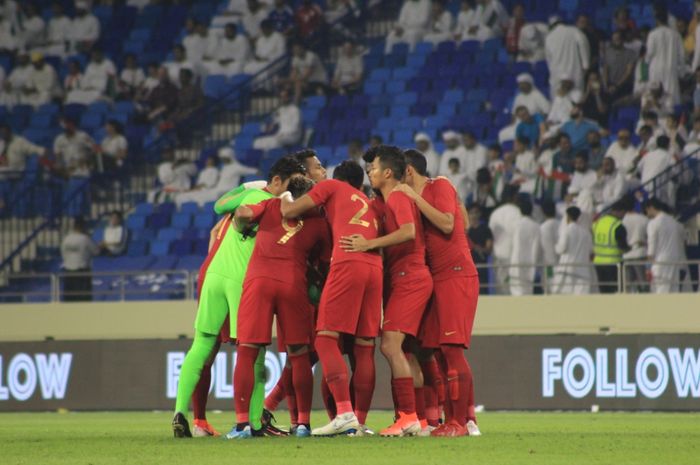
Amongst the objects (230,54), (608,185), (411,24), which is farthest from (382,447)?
(230,54)

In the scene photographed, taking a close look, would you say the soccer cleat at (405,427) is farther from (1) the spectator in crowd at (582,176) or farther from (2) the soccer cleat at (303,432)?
(1) the spectator in crowd at (582,176)

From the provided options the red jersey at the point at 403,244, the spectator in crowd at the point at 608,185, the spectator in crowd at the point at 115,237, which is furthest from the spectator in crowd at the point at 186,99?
the red jersey at the point at 403,244

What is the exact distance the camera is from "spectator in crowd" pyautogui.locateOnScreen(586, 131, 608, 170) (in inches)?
757

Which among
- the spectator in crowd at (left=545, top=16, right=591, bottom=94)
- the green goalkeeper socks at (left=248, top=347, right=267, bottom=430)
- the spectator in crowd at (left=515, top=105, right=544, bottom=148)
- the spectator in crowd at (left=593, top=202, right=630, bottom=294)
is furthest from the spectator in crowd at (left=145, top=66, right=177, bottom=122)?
the green goalkeeper socks at (left=248, top=347, right=267, bottom=430)

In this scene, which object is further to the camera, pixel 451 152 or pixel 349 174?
pixel 451 152

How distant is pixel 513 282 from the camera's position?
727 inches

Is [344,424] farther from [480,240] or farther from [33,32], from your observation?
[33,32]

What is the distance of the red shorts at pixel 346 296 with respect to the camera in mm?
10078

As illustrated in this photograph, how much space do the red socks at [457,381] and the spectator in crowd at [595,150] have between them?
9268 mm

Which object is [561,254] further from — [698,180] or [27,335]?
[27,335]

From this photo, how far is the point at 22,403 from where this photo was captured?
18.4 meters

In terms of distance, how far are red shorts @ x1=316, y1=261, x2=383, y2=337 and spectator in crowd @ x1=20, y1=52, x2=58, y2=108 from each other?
16.3 m

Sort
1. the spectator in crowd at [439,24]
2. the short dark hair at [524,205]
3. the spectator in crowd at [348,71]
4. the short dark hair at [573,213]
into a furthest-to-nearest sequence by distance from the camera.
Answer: the spectator in crowd at [348,71], the spectator in crowd at [439,24], the short dark hair at [524,205], the short dark hair at [573,213]

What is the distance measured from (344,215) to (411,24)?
14200 mm
